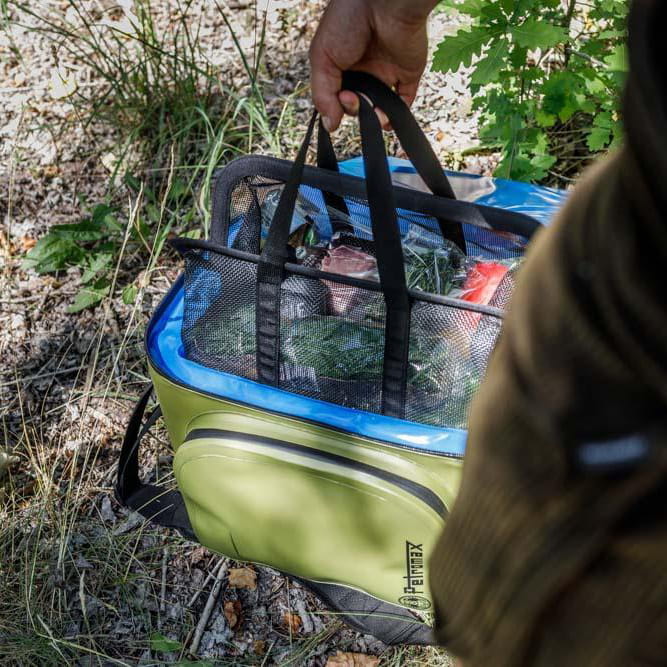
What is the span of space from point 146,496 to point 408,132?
1.03m

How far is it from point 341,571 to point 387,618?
0.17m

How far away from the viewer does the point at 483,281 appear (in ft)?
4.61

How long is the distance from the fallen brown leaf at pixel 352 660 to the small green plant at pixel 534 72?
1257mm

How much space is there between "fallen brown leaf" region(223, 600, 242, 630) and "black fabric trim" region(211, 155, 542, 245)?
0.85m

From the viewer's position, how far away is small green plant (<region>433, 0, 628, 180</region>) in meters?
1.68

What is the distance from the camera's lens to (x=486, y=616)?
1.56 feet

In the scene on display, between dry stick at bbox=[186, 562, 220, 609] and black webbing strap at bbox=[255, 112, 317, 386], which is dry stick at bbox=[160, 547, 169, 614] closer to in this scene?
dry stick at bbox=[186, 562, 220, 609]

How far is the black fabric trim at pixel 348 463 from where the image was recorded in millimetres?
1353

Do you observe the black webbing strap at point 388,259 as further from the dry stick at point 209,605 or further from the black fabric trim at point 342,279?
the dry stick at point 209,605

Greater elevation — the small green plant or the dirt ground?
the small green plant

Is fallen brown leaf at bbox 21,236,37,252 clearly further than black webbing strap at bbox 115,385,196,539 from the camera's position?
Yes

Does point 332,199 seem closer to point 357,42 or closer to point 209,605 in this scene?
point 357,42

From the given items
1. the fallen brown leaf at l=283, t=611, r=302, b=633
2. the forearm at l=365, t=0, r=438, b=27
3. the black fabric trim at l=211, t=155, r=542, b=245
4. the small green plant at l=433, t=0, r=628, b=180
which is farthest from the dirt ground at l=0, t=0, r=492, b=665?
the forearm at l=365, t=0, r=438, b=27

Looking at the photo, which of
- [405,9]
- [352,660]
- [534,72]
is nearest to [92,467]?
[352,660]
